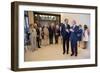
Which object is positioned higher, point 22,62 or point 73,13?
point 73,13

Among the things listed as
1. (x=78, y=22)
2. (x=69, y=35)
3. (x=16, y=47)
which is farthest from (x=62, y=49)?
(x=16, y=47)

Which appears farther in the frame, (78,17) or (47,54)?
(78,17)

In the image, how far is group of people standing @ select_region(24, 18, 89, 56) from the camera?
1.88 meters

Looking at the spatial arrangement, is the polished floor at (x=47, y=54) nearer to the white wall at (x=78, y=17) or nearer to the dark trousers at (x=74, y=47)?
the dark trousers at (x=74, y=47)

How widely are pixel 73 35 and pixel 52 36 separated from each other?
0.21 metres

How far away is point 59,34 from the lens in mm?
1972

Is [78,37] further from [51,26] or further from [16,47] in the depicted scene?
[16,47]

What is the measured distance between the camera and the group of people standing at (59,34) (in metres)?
1.88

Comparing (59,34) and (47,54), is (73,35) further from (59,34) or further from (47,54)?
(47,54)

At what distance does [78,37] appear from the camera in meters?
2.06

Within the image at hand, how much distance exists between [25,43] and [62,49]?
35 cm

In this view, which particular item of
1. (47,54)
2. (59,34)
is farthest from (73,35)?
(47,54)

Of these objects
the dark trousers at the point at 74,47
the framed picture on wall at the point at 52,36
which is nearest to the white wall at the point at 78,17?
the framed picture on wall at the point at 52,36

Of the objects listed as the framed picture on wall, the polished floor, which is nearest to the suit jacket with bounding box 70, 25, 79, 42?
the framed picture on wall
